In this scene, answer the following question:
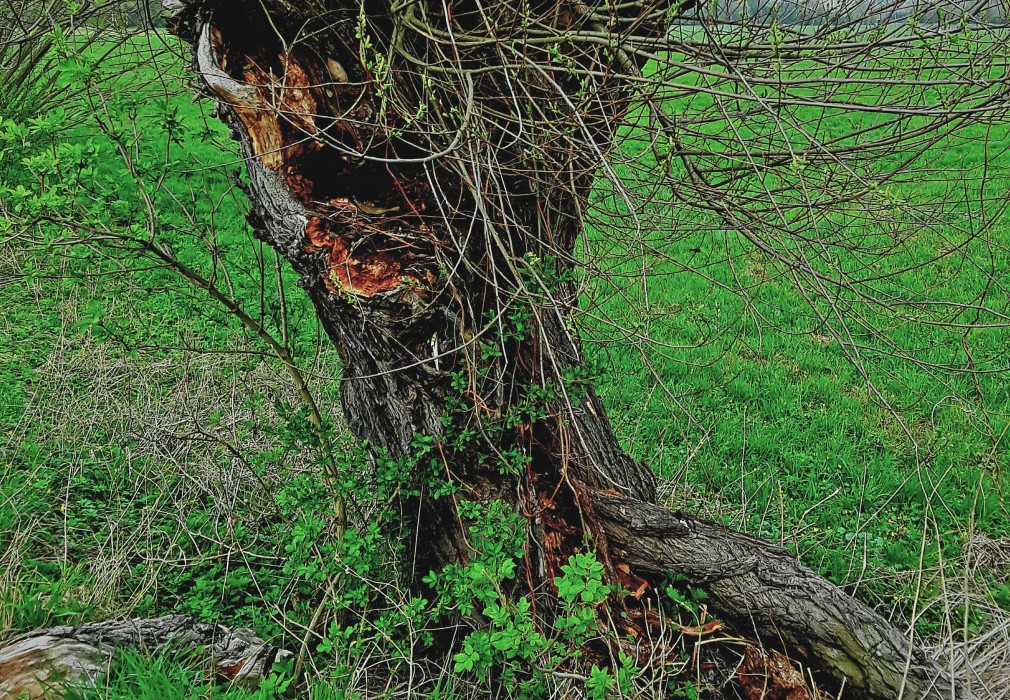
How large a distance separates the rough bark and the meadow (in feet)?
0.32

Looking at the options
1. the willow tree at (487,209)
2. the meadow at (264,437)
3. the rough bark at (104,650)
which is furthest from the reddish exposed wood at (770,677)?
the rough bark at (104,650)

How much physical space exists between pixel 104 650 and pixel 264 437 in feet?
5.29

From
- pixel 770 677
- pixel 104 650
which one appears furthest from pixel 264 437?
pixel 770 677

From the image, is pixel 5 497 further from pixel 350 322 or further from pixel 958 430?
pixel 958 430

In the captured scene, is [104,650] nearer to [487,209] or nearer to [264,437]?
[264,437]

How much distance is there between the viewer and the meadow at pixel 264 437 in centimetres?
246

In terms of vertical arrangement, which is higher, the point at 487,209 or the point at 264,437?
the point at 487,209

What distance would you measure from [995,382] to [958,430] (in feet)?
2.10

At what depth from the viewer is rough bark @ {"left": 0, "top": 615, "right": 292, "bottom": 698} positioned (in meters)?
2.17

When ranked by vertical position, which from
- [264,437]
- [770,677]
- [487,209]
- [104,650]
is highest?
[487,209]

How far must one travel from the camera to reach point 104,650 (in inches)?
91.6

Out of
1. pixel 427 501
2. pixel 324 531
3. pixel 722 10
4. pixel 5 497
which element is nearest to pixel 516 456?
pixel 427 501

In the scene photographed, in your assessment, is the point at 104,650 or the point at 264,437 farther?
the point at 264,437

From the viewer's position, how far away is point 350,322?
7.80ft
